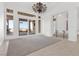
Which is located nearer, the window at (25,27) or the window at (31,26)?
the window at (25,27)

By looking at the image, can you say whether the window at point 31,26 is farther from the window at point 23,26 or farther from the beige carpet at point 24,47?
the beige carpet at point 24,47

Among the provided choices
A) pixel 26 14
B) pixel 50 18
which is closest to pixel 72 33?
pixel 50 18

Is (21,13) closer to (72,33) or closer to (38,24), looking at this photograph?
(38,24)

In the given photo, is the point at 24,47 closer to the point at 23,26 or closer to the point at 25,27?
the point at 25,27

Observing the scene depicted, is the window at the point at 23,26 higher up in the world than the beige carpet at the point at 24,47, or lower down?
higher up

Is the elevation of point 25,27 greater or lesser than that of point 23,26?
lesser

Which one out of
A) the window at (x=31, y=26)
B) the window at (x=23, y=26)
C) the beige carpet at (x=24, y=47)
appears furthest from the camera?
the window at (x=31, y=26)

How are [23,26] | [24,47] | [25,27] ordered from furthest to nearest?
[23,26] → [25,27] → [24,47]

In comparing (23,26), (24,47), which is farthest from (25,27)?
(24,47)

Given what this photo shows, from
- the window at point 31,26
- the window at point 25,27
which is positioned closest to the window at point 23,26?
the window at point 25,27

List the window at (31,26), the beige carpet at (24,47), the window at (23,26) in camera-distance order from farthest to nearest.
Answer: the window at (31,26) < the window at (23,26) < the beige carpet at (24,47)

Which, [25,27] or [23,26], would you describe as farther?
[23,26]

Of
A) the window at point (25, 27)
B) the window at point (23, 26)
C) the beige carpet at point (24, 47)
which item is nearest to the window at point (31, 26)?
the window at point (25, 27)

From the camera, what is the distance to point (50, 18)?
12117mm
